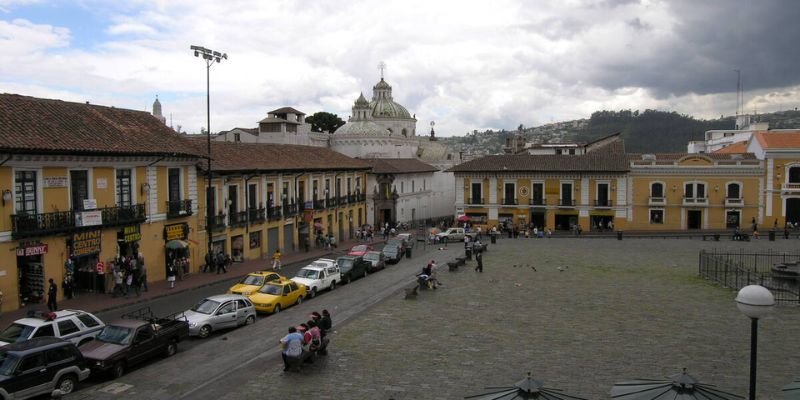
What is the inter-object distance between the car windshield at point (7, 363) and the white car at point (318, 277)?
1344 centimetres

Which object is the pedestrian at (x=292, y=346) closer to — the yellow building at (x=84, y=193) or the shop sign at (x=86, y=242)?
the yellow building at (x=84, y=193)

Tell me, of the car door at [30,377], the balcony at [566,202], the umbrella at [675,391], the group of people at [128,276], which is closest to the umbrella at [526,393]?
the umbrella at [675,391]

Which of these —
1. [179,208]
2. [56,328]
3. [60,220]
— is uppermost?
[179,208]

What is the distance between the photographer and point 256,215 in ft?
123

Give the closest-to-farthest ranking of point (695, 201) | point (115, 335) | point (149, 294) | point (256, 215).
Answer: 1. point (115, 335)
2. point (149, 294)
3. point (256, 215)
4. point (695, 201)

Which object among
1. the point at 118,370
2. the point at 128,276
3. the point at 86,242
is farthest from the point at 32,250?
the point at 118,370

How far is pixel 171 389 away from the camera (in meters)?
14.2

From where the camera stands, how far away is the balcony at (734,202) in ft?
168

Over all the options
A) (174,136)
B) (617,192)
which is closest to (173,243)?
(174,136)

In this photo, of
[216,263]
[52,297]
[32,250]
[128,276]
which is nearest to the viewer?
[52,297]

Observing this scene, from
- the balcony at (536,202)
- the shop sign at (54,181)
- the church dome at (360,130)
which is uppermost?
the church dome at (360,130)

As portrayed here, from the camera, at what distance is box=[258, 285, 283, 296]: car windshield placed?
23500 millimetres

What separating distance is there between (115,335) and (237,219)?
1981 centimetres

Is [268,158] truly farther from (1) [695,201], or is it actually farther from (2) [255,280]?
(1) [695,201]
